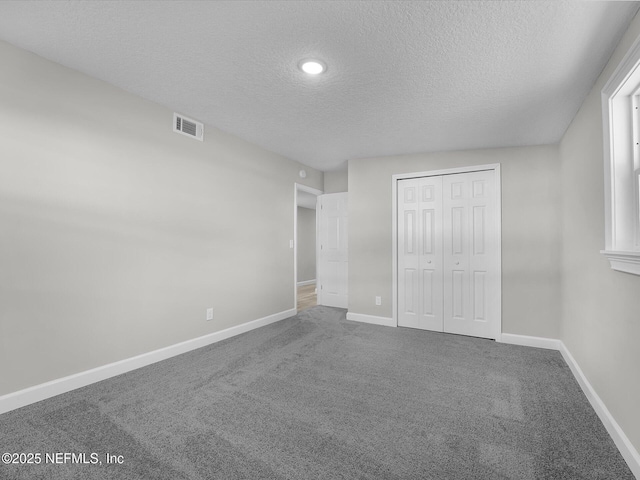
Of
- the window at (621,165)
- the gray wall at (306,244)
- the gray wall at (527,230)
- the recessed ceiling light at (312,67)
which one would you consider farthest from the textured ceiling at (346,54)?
the gray wall at (306,244)

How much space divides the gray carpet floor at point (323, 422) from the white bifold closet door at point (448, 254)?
2.90 ft

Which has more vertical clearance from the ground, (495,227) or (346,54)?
(346,54)

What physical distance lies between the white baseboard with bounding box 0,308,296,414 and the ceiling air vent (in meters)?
2.16

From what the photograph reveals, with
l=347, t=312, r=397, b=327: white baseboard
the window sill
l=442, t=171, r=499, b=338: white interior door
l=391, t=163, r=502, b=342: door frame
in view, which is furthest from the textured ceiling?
l=347, t=312, r=397, b=327: white baseboard

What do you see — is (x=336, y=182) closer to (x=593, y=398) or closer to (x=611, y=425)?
(x=593, y=398)

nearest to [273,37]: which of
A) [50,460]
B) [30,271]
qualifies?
[30,271]

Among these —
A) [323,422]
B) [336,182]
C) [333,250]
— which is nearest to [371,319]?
[333,250]

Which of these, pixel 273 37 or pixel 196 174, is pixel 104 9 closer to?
pixel 273 37

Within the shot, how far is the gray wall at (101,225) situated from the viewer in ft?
6.79

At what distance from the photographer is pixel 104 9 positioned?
5.50 feet

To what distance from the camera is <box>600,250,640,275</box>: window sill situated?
1545mm

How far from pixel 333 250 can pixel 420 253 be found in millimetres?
1762

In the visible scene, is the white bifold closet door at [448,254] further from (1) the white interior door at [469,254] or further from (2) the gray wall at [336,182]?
(2) the gray wall at [336,182]

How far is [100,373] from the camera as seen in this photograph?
2.47 meters
